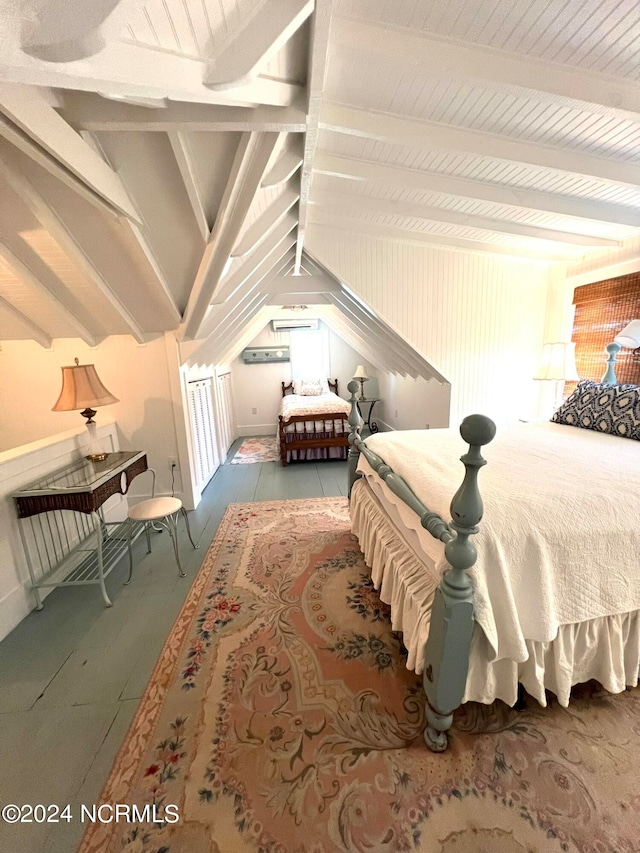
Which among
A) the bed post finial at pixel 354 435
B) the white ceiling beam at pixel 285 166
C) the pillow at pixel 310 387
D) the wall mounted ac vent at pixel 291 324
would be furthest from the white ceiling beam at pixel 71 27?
the wall mounted ac vent at pixel 291 324

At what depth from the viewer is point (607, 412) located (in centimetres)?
220

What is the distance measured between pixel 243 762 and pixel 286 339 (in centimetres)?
586

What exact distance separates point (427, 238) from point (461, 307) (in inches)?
27.9

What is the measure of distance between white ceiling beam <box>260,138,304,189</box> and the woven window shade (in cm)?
266

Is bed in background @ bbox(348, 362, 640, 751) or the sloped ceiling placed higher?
the sloped ceiling

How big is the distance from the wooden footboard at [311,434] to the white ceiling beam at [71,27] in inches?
152

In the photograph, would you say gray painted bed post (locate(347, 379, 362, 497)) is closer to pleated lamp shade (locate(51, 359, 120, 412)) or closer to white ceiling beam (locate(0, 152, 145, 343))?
pleated lamp shade (locate(51, 359, 120, 412))

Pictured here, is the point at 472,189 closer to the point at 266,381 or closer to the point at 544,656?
the point at 544,656

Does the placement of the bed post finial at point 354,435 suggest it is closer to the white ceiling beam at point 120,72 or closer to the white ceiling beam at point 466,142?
the white ceiling beam at point 466,142

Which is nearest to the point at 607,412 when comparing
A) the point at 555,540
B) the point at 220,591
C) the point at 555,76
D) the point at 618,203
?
the point at 618,203

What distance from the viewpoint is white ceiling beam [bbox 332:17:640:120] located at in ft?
3.84

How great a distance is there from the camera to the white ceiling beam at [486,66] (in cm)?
117

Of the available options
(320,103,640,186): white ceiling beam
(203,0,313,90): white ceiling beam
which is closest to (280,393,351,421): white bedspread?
(320,103,640,186): white ceiling beam

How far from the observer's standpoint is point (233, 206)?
1.78 m
